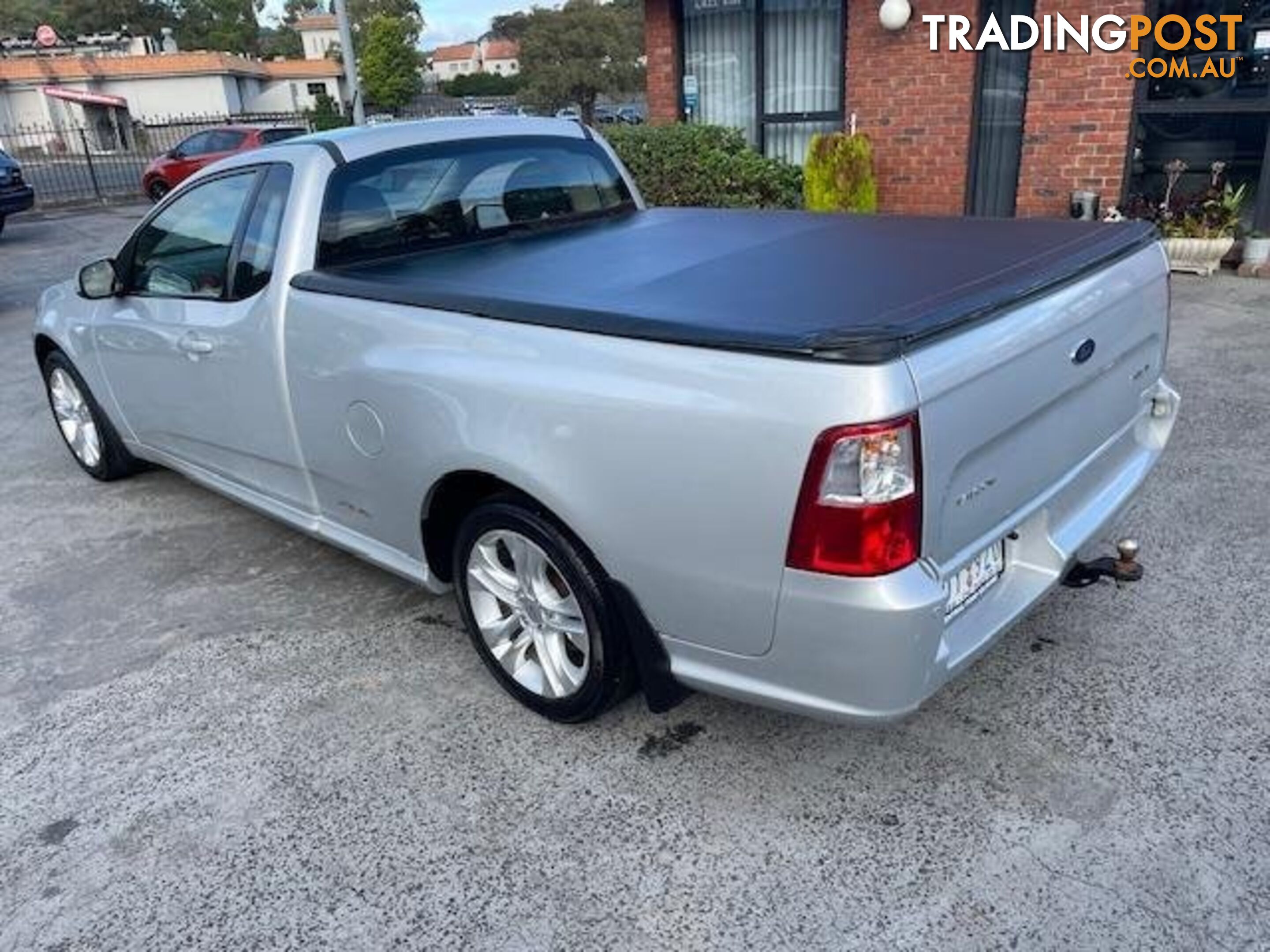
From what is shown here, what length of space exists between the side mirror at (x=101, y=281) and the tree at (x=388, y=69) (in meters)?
53.6

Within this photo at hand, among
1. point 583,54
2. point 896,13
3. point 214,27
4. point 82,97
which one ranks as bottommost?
point 896,13

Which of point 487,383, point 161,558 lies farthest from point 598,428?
point 161,558

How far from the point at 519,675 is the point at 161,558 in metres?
2.11

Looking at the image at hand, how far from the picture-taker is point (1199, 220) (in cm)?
820

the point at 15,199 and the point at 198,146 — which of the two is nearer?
the point at 15,199

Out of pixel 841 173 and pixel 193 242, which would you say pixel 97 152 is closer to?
pixel 841 173

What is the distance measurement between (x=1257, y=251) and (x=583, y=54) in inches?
1825

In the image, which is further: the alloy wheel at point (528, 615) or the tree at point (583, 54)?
the tree at point (583, 54)

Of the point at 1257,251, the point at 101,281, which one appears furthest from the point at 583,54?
the point at 101,281

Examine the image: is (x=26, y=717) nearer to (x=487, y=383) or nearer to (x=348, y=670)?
(x=348, y=670)

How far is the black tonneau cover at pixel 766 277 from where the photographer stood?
2146mm

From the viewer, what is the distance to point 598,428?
235 centimetres

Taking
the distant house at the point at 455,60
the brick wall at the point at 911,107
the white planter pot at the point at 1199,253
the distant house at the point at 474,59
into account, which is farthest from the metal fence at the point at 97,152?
the distant house at the point at 455,60

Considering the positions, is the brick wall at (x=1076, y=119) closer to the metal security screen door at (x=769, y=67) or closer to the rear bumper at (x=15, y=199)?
the metal security screen door at (x=769, y=67)
